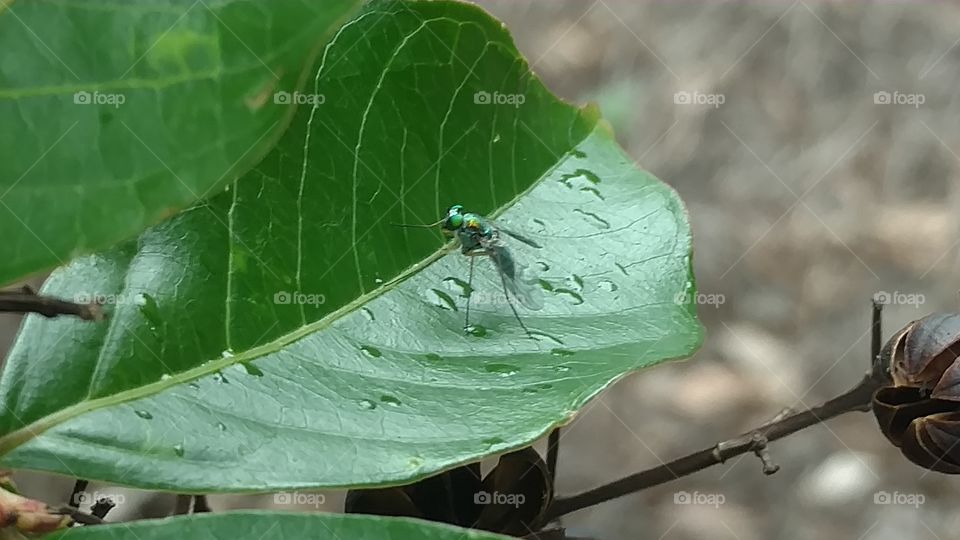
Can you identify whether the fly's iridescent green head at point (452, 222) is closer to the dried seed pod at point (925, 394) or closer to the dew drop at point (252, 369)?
the dew drop at point (252, 369)

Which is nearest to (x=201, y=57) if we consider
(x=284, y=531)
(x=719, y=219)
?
(x=284, y=531)

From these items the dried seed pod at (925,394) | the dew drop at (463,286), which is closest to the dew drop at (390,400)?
the dew drop at (463,286)

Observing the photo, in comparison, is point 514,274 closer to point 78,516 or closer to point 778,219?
point 78,516

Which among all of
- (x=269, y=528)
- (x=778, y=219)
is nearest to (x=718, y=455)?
(x=269, y=528)

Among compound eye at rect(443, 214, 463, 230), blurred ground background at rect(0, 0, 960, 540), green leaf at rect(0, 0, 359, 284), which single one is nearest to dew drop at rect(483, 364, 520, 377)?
compound eye at rect(443, 214, 463, 230)

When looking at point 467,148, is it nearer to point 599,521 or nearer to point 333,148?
point 333,148
